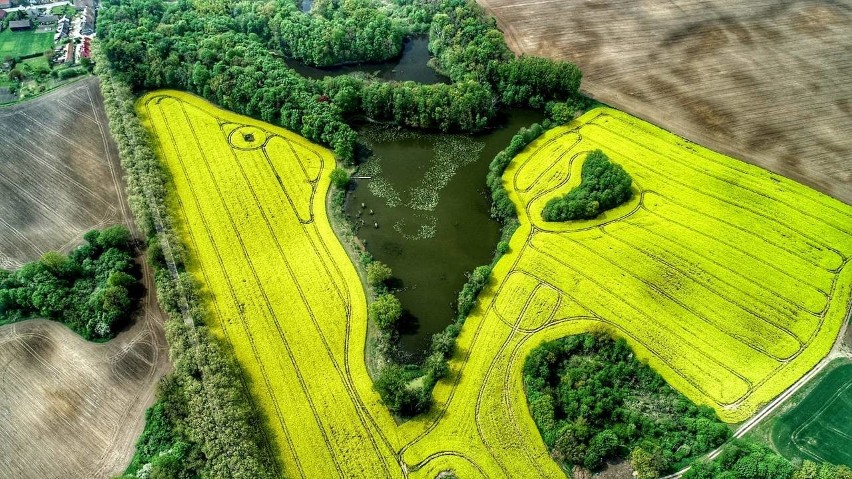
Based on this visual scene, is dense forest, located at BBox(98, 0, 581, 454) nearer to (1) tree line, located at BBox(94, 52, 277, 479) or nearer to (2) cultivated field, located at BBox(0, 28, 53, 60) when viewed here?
(1) tree line, located at BBox(94, 52, 277, 479)

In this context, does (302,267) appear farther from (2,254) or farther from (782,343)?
(782,343)

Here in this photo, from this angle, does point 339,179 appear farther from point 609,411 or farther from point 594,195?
point 609,411

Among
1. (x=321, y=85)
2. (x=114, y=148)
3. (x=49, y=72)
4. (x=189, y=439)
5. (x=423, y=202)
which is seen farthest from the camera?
(x=49, y=72)

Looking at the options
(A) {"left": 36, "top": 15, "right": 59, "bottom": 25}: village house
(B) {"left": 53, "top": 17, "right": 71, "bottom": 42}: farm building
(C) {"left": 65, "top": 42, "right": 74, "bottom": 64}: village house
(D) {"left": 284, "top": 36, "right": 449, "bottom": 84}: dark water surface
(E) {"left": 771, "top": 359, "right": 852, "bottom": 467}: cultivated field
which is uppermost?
(A) {"left": 36, "top": 15, "right": 59, "bottom": 25}: village house

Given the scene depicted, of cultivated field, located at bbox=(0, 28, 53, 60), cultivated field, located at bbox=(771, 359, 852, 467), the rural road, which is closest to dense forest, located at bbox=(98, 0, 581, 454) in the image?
cultivated field, located at bbox=(0, 28, 53, 60)

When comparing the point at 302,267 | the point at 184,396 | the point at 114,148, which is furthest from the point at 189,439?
the point at 114,148

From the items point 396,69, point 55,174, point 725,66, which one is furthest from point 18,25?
point 725,66
